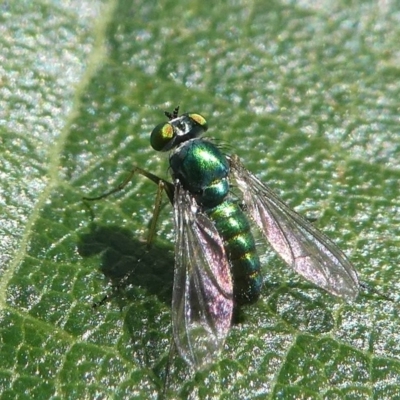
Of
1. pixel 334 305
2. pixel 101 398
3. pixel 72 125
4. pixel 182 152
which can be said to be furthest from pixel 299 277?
pixel 72 125

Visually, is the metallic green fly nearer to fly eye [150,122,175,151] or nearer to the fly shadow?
fly eye [150,122,175,151]

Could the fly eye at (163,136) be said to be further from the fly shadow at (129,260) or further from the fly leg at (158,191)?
the fly shadow at (129,260)

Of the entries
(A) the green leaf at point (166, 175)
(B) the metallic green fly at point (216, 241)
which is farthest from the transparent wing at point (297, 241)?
(A) the green leaf at point (166, 175)

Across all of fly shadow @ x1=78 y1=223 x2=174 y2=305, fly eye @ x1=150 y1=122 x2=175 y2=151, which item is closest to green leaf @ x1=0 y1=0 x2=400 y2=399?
fly shadow @ x1=78 y1=223 x2=174 y2=305

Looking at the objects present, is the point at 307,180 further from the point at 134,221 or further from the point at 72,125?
the point at 72,125

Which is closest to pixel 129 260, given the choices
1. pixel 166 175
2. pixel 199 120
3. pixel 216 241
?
pixel 216 241

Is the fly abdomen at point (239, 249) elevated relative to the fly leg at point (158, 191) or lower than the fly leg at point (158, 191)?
lower
